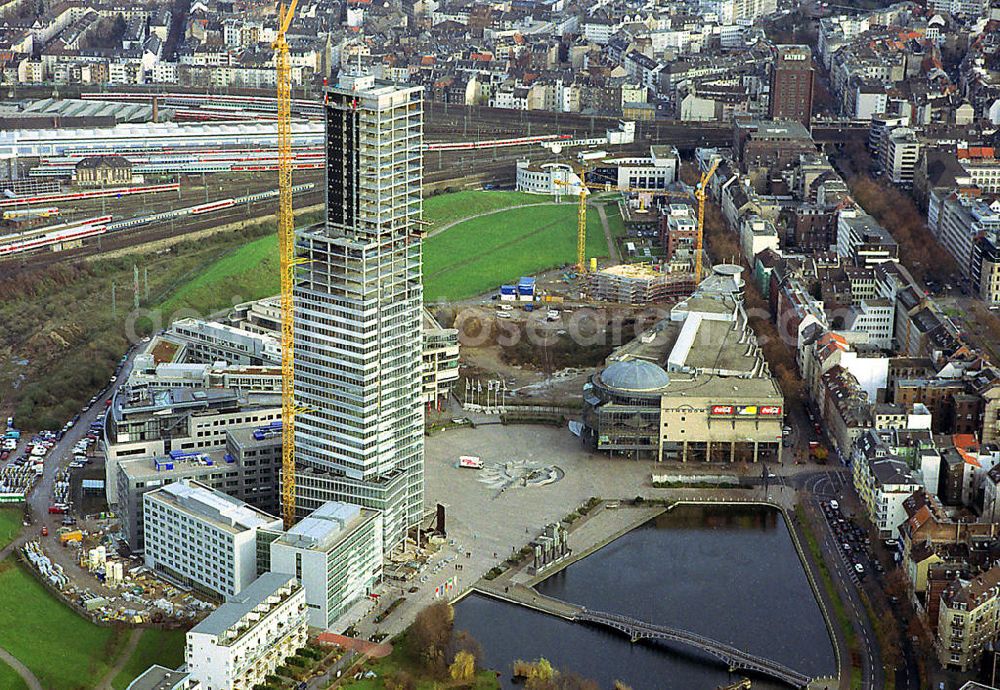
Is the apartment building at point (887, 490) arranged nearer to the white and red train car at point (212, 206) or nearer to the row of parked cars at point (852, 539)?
the row of parked cars at point (852, 539)

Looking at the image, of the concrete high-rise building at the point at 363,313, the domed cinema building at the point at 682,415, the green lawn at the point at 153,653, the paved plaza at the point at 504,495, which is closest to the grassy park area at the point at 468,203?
the paved plaza at the point at 504,495

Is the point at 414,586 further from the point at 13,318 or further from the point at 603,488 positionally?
the point at 13,318

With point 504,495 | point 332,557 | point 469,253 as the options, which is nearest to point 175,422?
point 332,557

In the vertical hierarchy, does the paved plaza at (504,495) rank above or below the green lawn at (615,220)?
below

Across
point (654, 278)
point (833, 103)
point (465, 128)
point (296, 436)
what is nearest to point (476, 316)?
point (654, 278)

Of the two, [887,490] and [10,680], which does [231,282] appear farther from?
[10,680]

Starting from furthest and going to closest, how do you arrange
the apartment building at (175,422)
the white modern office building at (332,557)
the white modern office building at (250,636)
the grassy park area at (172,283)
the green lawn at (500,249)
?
the green lawn at (500,249) < the grassy park area at (172,283) < the apartment building at (175,422) < the white modern office building at (332,557) < the white modern office building at (250,636)
